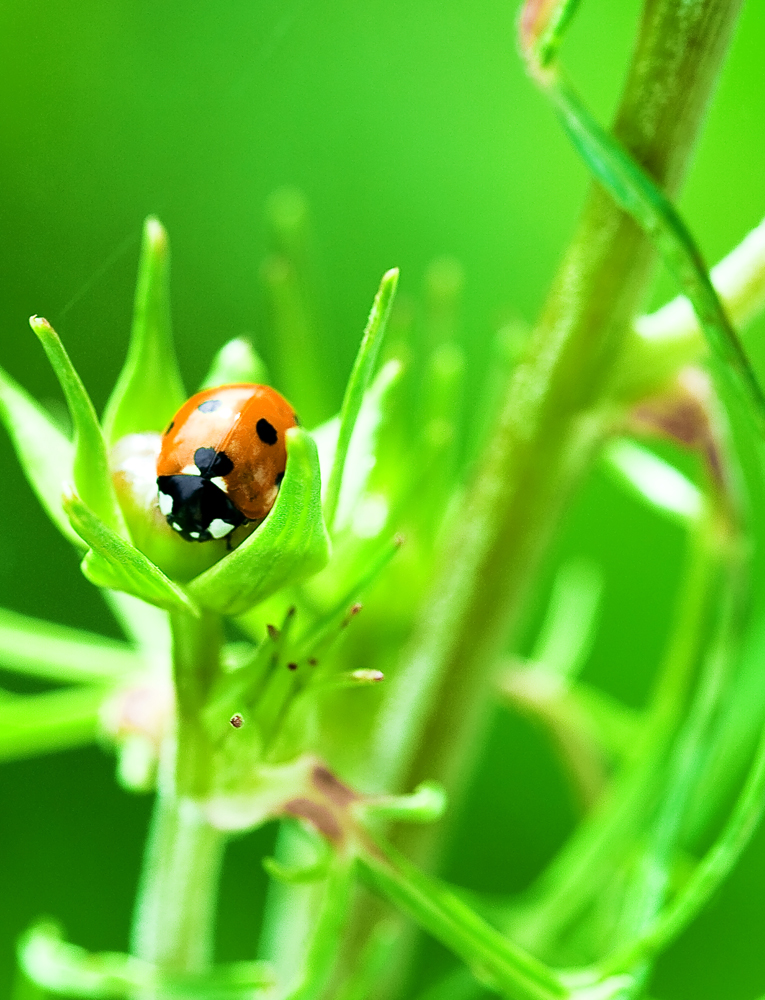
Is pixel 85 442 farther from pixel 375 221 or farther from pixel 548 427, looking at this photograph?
pixel 375 221

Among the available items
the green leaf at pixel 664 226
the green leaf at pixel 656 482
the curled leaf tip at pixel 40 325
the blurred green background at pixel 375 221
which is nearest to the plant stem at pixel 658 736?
the green leaf at pixel 656 482

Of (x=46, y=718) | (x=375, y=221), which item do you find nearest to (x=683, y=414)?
(x=46, y=718)

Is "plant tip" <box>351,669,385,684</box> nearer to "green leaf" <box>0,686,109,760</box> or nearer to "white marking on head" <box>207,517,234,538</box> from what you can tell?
"white marking on head" <box>207,517,234,538</box>

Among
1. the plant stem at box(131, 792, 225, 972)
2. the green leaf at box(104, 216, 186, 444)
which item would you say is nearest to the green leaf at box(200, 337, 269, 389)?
the green leaf at box(104, 216, 186, 444)

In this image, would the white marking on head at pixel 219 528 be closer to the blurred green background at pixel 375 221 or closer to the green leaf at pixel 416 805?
the green leaf at pixel 416 805

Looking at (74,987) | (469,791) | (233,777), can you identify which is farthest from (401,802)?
(469,791)

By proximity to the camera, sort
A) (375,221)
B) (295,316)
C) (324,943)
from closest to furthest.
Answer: (324,943), (295,316), (375,221)
